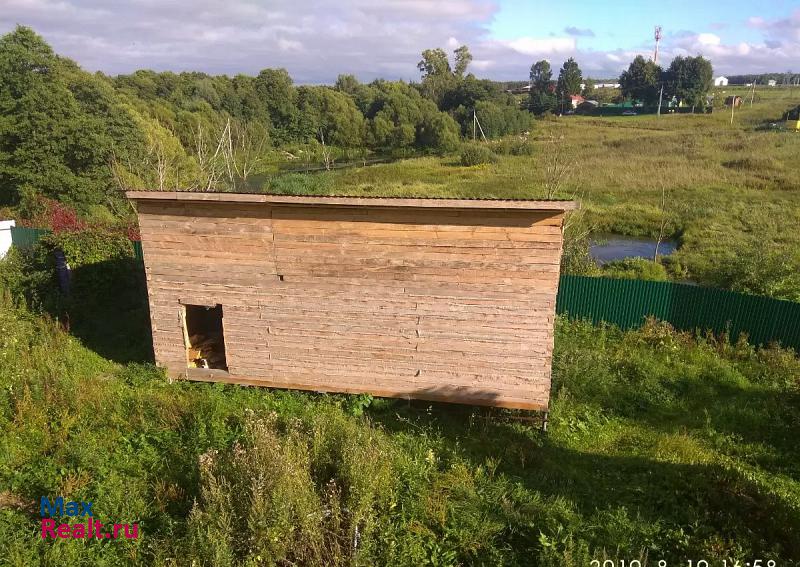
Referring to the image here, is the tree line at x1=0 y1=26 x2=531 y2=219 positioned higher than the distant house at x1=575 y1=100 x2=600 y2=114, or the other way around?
the distant house at x1=575 y1=100 x2=600 y2=114

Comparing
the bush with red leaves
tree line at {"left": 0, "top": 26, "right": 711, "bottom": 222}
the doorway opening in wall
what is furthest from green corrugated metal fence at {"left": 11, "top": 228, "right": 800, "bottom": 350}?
tree line at {"left": 0, "top": 26, "right": 711, "bottom": 222}

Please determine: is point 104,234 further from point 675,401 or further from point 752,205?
point 752,205

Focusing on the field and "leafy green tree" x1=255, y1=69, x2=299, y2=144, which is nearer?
the field

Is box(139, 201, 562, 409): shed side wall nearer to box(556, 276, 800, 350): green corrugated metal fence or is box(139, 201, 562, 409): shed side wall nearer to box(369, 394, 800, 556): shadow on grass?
box(369, 394, 800, 556): shadow on grass

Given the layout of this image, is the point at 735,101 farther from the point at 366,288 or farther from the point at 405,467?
the point at 405,467

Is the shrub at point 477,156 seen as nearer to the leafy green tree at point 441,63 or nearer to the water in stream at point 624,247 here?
the water in stream at point 624,247

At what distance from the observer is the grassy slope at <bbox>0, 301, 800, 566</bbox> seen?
6176 mm

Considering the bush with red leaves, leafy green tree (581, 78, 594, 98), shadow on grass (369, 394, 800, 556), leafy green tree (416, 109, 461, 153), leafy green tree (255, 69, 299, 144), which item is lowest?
Result: shadow on grass (369, 394, 800, 556)

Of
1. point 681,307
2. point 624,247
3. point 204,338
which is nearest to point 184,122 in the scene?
point 624,247

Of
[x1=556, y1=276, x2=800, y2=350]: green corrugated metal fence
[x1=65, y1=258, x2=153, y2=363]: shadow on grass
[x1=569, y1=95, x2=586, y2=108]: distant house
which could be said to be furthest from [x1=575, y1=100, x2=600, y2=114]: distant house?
[x1=65, y1=258, x2=153, y2=363]: shadow on grass

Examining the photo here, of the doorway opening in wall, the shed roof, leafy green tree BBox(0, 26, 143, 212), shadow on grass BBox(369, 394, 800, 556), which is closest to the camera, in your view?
shadow on grass BBox(369, 394, 800, 556)

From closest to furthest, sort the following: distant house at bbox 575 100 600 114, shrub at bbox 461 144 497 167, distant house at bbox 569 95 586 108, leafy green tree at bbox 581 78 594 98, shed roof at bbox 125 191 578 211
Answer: shed roof at bbox 125 191 578 211 < shrub at bbox 461 144 497 167 < distant house at bbox 575 100 600 114 < distant house at bbox 569 95 586 108 < leafy green tree at bbox 581 78 594 98

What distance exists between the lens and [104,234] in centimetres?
1555

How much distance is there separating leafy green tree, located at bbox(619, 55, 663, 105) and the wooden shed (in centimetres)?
9446
